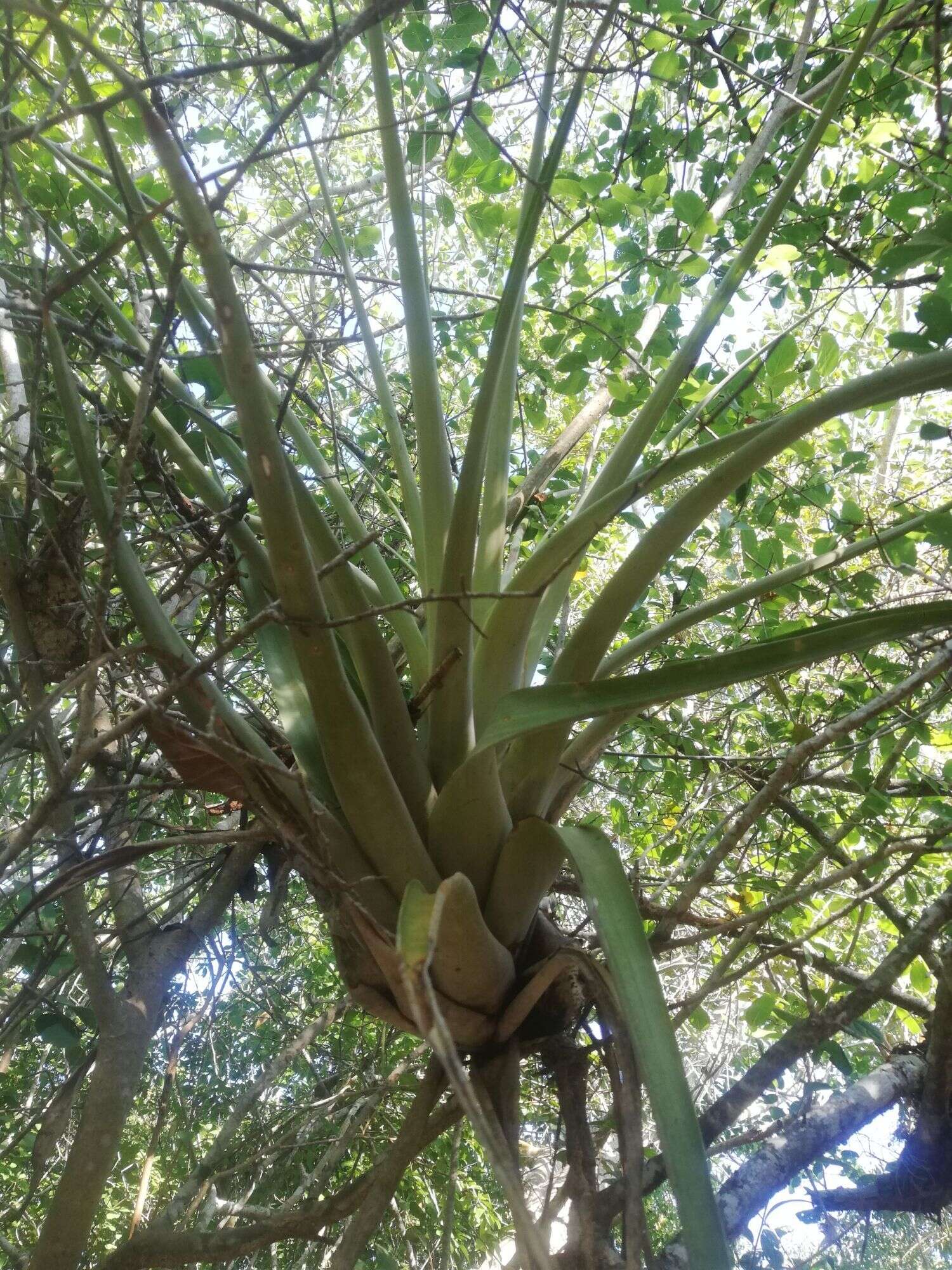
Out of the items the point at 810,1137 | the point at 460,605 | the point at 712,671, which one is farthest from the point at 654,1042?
the point at 810,1137

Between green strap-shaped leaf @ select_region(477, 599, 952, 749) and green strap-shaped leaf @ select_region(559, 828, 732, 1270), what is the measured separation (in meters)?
0.14

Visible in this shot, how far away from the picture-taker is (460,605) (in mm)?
875

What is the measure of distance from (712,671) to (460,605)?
264 millimetres

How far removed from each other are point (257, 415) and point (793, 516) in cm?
149

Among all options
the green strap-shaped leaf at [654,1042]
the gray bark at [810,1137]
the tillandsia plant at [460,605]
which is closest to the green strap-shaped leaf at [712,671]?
the tillandsia plant at [460,605]

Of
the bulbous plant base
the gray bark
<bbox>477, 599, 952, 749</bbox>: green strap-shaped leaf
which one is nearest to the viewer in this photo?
<bbox>477, 599, 952, 749</bbox>: green strap-shaped leaf

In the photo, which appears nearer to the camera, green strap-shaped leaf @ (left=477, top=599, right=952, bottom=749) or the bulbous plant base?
green strap-shaped leaf @ (left=477, top=599, right=952, bottom=749)

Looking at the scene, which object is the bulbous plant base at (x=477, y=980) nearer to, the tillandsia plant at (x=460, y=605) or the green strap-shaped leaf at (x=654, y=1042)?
the tillandsia plant at (x=460, y=605)

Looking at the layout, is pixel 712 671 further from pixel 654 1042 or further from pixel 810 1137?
pixel 810 1137

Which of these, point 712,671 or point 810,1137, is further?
point 810,1137

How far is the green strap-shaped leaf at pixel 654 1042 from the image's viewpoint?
54cm

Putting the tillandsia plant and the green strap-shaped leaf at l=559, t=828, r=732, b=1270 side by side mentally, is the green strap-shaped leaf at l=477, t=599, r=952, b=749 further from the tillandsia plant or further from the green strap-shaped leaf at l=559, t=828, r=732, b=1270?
the green strap-shaped leaf at l=559, t=828, r=732, b=1270

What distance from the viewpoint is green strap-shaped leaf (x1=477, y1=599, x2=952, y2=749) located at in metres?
0.72

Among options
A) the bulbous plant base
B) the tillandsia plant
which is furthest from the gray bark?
the bulbous plant base
